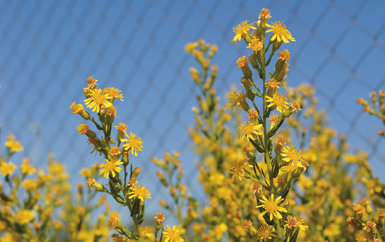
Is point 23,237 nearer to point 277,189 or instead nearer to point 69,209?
Answer: point 69,209

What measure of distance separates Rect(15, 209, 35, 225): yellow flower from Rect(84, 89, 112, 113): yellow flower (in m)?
0.55

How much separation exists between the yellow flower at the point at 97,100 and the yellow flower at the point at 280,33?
0.81 feet

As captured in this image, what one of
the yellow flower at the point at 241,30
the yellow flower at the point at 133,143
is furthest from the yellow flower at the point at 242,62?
the yellow flower at the point at 133,143

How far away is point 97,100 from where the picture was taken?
2.00 feet

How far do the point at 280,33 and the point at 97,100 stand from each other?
0.91 ft

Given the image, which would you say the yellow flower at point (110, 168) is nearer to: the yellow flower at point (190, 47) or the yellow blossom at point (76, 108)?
the yellow blossom at point (76, 108)

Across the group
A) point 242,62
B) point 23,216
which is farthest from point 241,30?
point 23,216

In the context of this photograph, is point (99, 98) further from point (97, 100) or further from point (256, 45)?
point (256, 45)

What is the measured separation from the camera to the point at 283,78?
23.1 inches

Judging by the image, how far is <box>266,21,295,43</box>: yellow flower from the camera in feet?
1.96

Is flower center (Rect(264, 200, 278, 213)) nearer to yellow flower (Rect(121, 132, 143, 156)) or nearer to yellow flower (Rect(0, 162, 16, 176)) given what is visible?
yellow flower (Rect(121, 132, 143, 156))

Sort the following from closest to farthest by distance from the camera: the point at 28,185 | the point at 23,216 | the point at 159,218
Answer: the point at 159,218
the point at 23,216
the point at 28,185

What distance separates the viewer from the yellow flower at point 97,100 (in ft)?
1.97

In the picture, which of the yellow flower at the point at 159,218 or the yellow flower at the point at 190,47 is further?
the yellow flower at the point at 190,47
